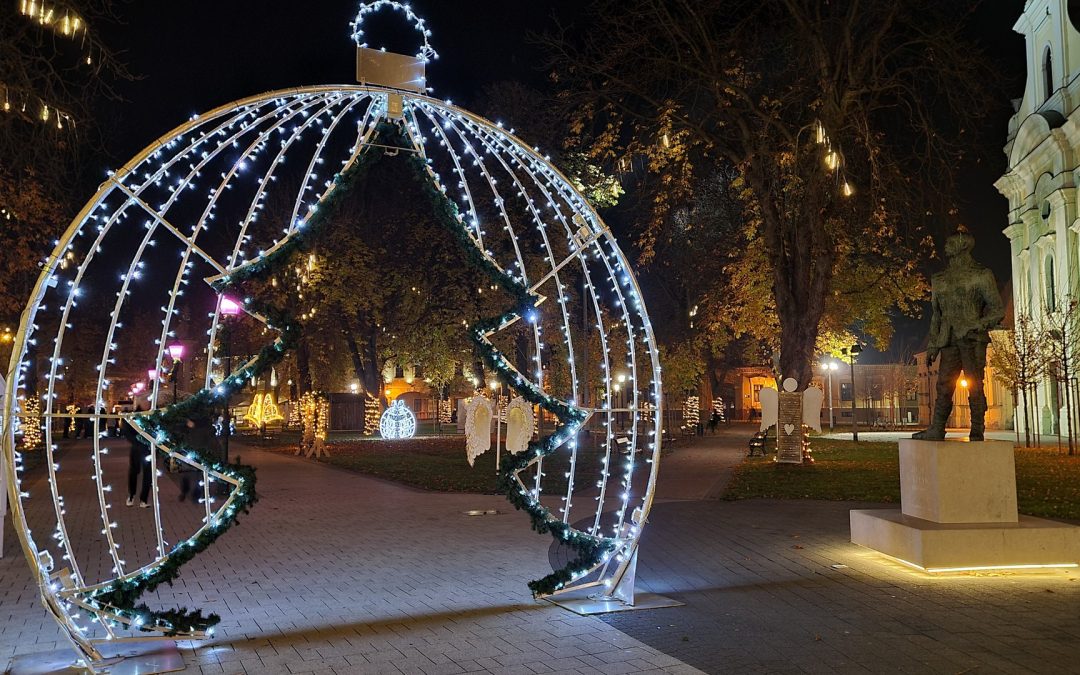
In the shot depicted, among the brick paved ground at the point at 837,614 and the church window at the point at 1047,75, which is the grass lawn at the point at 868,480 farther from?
the church window at the point at 1047,75

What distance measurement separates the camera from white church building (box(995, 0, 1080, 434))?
30891mm

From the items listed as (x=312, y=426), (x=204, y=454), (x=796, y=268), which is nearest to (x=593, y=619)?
(x=204, y=454)

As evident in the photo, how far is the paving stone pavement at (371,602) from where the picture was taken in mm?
5555

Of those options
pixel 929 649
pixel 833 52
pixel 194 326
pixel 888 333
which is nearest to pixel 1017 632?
pixel 929 649

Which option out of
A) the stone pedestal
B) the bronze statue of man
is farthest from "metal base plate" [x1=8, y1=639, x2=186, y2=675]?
the bronze statue of man

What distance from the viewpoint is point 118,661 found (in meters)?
5.62

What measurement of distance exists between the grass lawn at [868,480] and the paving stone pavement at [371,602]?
19.4ft

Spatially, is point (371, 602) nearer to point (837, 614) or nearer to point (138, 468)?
point (837, 614)

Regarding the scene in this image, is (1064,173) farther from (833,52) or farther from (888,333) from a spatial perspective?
(833,52)

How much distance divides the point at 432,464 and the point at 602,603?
1552cm

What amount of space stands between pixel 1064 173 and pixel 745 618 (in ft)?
103

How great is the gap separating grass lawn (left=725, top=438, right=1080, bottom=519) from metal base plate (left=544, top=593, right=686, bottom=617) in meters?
7.48

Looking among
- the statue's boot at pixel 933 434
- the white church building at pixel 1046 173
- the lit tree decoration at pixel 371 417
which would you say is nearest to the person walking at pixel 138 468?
the statue's boot at pixel 933 434

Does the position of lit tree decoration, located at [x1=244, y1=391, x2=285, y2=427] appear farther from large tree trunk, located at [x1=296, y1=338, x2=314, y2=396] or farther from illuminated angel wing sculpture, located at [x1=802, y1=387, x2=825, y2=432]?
illuminated angel wing sculpture, located at [x1=802, y1=387, x2=825, y2=432]
